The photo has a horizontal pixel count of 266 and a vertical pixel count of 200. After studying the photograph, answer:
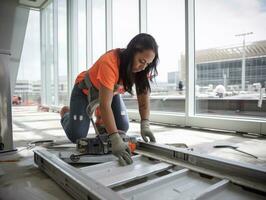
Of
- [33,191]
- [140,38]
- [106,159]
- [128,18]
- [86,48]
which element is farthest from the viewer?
[86,48]

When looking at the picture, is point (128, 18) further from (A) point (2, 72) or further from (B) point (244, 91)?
(A) point (2, 72)

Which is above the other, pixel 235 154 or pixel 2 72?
pixel 2 72

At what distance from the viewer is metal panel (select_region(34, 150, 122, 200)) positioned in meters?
0.94

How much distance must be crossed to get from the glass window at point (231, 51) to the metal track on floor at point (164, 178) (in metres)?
1.70

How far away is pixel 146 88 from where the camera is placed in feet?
5.92

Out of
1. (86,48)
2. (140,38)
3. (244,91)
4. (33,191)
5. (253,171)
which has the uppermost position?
(86,48)

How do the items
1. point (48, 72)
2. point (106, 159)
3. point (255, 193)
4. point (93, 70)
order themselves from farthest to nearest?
point (48, 72)
point (93, 70)
point (106, 159)
point (255, 193)

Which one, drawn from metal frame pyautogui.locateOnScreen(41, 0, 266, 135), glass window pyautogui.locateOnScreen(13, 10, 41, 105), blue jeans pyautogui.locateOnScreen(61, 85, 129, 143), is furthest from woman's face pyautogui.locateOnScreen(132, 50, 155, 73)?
glass window pyautogui.locateOnScreen(13, 10, 41, 105)

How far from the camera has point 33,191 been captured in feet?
3.96

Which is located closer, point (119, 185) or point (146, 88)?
point (119, 185)

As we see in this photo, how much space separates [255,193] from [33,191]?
1.06 meters

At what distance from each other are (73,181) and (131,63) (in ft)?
2.45

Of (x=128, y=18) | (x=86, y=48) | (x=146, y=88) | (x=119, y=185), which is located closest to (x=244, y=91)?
(x=146, y=88)

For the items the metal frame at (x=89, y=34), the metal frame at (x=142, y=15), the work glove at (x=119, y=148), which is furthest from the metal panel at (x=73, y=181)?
the metal frame at (x=89, y=34)
